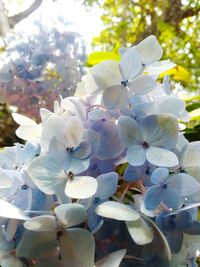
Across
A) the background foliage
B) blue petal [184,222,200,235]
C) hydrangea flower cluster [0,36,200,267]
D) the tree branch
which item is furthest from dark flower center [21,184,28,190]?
the background foliage

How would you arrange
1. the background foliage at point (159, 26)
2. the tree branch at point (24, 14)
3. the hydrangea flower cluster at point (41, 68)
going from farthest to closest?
the background foliage at point (159, 26) < the tree branch at point (24, 14) < the hydrangea flower cluster at point (41, 68)

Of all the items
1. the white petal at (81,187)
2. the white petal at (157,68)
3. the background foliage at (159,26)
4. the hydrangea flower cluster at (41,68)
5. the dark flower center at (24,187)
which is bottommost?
the background foliage at (159,26)

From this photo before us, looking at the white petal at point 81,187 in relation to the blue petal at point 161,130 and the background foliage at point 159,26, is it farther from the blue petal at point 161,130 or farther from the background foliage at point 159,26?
the background foliage at point 159,26

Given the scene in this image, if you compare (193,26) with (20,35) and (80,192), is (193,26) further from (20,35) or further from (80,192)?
(80,192)

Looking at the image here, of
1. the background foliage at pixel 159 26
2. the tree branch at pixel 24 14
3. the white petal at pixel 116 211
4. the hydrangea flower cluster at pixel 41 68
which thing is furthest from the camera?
the background foliage at pixel 159 26

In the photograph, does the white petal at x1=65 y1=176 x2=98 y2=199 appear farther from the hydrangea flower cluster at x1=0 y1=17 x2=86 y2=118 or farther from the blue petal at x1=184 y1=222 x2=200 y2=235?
the hydrangea flower cluster at x1=0 y1=17 x2=86 y2=118

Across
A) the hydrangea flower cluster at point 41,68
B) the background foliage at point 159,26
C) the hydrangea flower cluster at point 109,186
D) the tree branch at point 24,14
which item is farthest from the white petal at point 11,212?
the background foliage at point 159,26

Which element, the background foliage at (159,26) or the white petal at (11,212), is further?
the background foliage at (159,26)

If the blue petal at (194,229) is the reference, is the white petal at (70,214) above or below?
above

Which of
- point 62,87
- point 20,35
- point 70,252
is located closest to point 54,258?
point 70,252
